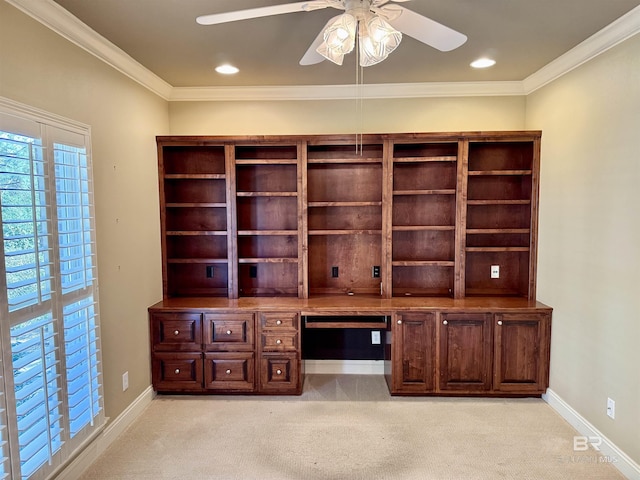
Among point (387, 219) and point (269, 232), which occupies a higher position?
point (387, 219)

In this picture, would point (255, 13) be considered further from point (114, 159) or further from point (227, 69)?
point (114, 159)

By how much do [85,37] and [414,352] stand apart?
329 cm

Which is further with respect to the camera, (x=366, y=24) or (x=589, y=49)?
(x=589, y=49)

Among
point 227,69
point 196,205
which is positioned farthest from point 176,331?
point 227,69

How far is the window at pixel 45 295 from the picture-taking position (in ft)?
5.63

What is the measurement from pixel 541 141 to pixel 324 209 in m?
2.02

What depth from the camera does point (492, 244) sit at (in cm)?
353

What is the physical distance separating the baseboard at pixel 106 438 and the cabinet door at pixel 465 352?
2.50 metres

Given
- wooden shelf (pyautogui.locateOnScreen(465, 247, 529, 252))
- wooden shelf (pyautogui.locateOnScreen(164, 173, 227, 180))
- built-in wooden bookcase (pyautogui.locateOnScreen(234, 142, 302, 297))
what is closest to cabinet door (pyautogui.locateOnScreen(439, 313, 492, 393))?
wooden shelf (pyautogui.locateOnScreen(465, 247, 529, 252))

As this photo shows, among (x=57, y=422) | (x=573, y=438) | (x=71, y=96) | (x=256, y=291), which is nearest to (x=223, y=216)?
(x=256, y=291)

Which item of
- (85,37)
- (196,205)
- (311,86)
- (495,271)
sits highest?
(311,86)

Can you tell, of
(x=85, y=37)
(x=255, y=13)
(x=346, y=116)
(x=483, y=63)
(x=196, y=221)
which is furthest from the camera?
(x=196, y=221)

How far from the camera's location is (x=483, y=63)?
9.50 feet

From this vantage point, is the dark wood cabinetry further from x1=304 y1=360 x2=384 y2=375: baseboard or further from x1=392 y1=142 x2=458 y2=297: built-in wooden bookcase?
x1=304 y1=360 x2=384 y2=375: baseboard
